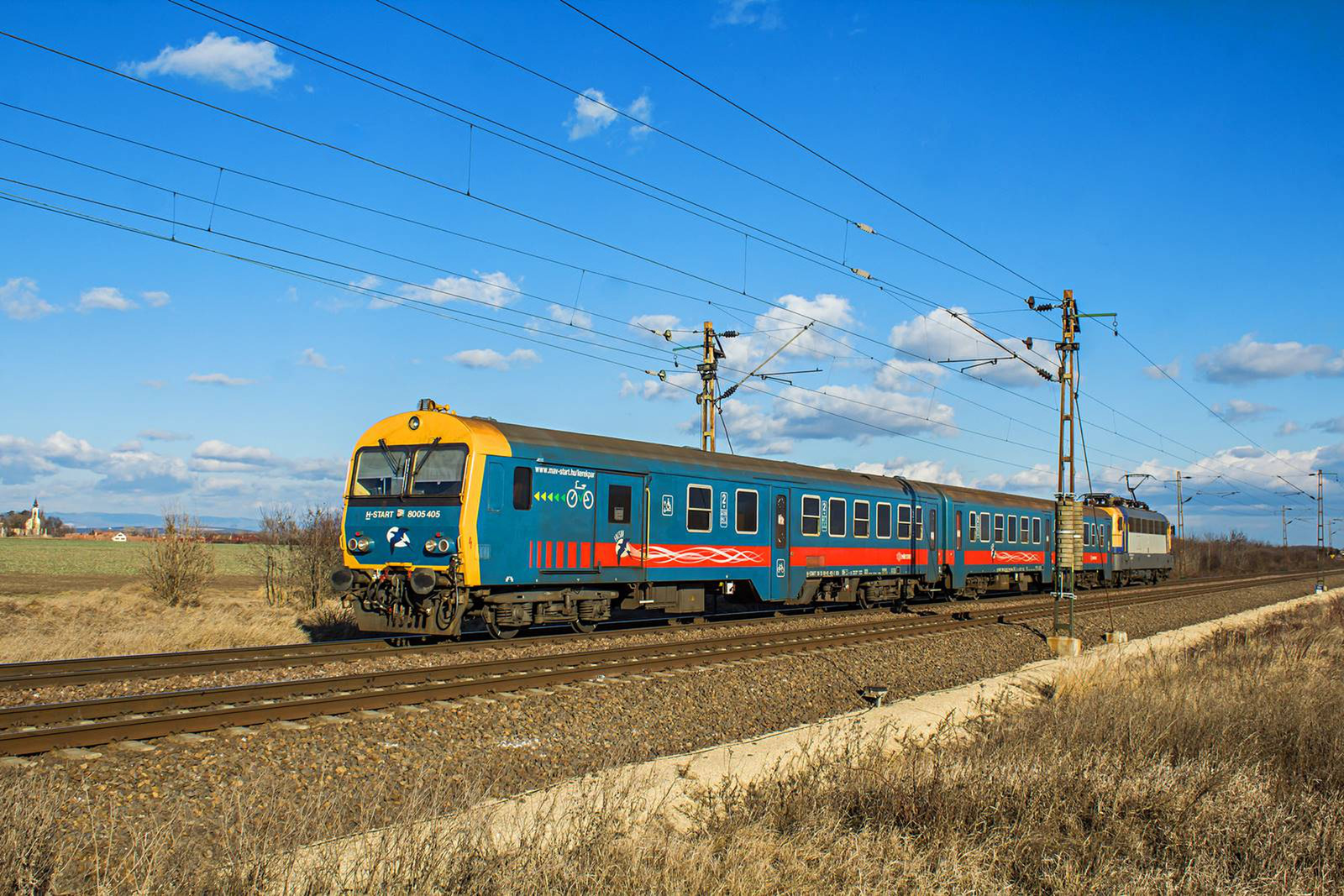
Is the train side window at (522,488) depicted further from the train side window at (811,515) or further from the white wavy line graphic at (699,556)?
the train side window at (811,515)

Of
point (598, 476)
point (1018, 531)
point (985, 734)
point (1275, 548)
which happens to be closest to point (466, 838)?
point (985, 734)

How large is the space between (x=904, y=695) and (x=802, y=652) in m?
2.80

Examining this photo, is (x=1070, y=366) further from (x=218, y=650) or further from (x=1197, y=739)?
(x=218, y=650)

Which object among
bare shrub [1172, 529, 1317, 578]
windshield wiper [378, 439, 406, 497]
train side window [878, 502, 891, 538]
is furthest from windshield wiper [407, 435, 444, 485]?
bare shrub [1172, 529, 1317, 578]

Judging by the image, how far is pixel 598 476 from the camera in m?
16.6

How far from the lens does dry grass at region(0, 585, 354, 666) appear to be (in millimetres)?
15461

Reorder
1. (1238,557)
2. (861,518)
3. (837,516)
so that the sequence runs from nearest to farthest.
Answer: (837,516) → (861,518) → (1238,557)

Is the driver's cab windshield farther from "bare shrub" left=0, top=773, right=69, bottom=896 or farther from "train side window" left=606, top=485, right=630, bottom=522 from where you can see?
"bare shrub" left=0, top=773, right=69, bottom=896

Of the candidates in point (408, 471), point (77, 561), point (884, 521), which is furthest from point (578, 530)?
point (77, 561)

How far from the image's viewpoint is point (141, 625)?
19.0m

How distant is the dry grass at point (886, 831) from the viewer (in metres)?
4.99

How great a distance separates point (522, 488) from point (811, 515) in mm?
8636

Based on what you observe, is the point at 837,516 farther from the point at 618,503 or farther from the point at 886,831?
the point at 886,831

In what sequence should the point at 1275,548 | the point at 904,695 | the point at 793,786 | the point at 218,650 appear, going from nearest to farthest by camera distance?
the point at 793,786, the point at 904,695, the point at 218,650, the point at 1275,548
